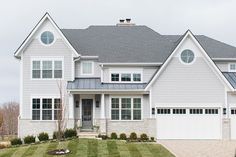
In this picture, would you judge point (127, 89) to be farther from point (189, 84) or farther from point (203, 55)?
point (203, 55)

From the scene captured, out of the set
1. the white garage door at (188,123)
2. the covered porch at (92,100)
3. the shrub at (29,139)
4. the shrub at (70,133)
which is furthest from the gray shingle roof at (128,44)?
the shrub at (29,139)

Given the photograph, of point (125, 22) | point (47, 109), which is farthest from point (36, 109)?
point (125, 22)

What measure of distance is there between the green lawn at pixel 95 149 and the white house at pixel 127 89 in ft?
20.1

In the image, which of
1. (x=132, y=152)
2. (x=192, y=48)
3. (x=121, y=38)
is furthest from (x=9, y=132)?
(x=132, y=152)

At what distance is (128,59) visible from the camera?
36.1 meters

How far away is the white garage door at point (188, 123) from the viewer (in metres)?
34.3

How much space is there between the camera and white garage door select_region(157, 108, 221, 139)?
3428 cm

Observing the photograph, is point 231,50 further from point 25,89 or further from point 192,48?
point 25,89

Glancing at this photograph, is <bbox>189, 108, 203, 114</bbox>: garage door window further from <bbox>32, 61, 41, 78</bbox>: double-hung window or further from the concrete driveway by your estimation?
<bbox>32, 61, 41, 78</bbox>: double-hung window

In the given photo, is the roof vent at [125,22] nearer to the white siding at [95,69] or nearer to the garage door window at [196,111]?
the white siding at [95,69]

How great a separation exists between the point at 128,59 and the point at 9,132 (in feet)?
189

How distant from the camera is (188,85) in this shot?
34.6 metres

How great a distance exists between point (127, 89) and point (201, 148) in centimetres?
844

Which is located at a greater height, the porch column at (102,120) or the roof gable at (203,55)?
the roof gable at (203,55)
